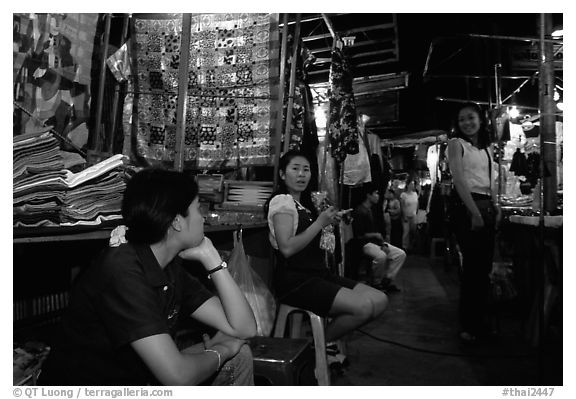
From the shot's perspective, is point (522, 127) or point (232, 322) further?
point (522, 127)

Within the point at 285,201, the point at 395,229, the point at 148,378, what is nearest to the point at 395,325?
the point at 285,201

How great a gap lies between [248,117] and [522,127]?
680cm

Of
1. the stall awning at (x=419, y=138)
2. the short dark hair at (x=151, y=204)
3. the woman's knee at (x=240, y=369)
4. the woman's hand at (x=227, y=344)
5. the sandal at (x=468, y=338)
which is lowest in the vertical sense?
the sandal at (x=468, y=338)

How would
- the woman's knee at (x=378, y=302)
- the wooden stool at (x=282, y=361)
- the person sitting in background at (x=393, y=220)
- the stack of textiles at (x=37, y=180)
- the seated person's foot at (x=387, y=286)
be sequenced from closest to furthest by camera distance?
the stack of textiles at (x=37, y=180) < the wooden stool at (x=282, y=361) < the woman's knee at (x=378, y=302) < the seated person's foot at (x=387, y=286) < the person sitting in background at (x=393, y=220)

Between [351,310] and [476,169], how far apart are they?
198cm

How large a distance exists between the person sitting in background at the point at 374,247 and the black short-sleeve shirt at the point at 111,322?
4797 mm

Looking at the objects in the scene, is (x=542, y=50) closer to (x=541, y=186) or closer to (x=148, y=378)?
(x=541, y=186)

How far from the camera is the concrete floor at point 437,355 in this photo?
3055 mm

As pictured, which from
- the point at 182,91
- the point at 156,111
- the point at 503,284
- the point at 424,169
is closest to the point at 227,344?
the point at 182,91

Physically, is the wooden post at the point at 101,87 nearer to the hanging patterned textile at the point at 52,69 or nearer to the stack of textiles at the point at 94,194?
the hanging patterned textile at the point at 52,69

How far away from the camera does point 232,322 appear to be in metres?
1.85

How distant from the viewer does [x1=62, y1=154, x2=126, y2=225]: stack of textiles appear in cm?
184

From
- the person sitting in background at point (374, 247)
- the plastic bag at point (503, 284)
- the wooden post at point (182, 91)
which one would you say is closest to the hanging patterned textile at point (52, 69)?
the wooden post at point (182, 91)
